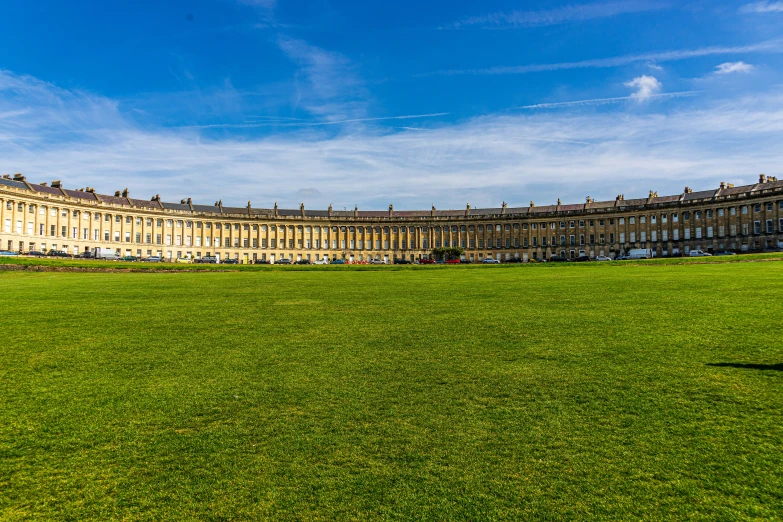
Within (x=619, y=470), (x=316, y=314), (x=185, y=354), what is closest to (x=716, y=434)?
(x=619, y=470)

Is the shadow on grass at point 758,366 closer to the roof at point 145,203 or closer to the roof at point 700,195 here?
the roof at point 700,195

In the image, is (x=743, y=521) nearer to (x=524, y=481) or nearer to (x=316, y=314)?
(x=524, y=481)

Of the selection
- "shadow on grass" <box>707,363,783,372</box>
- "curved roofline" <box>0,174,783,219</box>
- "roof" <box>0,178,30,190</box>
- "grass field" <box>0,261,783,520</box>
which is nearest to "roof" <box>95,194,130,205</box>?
"curved roofline" <box>0,174,783,219</box>

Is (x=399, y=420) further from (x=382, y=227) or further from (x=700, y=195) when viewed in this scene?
(x=382, y=227)

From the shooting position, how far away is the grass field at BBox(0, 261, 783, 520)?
4902 millimetres

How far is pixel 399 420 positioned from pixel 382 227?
130404 millimetres

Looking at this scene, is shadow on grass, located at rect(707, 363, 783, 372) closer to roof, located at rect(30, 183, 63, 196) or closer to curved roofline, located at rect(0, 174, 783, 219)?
curved roofline, located at rect(0, 174, 783, 219)

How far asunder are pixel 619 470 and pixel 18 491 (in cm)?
628

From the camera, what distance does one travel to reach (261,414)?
6.92 m

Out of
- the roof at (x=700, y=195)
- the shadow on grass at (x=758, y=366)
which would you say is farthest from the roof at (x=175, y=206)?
the shadow on grass at (x=758, y=366)

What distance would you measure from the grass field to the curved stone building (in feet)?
315

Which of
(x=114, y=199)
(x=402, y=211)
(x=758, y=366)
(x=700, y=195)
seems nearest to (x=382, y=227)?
(x=402, y=211)

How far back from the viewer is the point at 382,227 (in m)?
136

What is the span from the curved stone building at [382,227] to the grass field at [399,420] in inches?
3776
